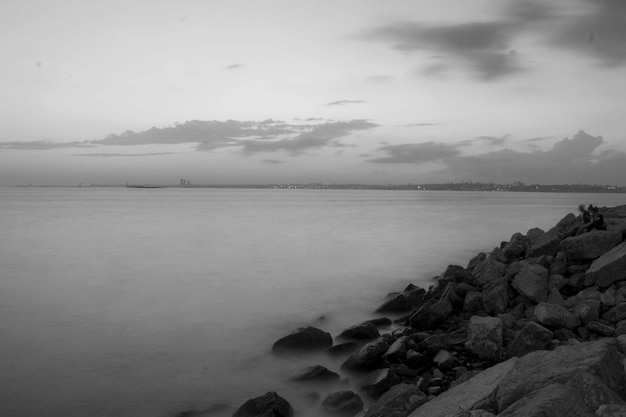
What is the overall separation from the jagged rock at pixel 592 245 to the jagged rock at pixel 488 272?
1.64 metres

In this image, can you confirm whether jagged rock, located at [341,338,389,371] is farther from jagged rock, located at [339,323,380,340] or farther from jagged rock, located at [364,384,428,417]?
jagged rock, located at [364,384,428,417]

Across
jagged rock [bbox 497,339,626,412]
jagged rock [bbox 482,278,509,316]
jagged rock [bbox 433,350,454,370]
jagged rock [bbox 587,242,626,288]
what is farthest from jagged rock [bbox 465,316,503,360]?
jagged rock [bbox 497,339,626,412]

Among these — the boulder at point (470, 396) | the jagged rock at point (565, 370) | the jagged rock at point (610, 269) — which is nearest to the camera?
the jagged rock at point (565, 370)

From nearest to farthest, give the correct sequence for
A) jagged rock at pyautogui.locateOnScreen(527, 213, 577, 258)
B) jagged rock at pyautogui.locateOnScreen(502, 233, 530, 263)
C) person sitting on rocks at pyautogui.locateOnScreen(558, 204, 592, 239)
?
jagged rock at pyautogui.locateOnScreen(527, 213, 577, 258) < person sitting on rocks at pyautogui.locateOnScreen(558, 204, 592, 239) < jagged rock at pyautogui.locateOnScreen(502, 233, 530, 263)

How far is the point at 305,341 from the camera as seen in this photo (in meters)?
11.2

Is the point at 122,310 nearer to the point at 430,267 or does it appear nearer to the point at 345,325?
the point at 345,325

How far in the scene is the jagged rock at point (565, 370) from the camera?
4574mm

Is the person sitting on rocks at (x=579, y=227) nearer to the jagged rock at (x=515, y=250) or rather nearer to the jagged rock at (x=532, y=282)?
the jagged rock at (x=515, y=250)

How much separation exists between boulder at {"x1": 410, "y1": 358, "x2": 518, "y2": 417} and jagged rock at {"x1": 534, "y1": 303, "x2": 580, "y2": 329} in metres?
3.25

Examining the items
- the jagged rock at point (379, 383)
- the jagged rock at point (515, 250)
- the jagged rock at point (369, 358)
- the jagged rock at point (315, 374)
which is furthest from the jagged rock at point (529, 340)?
the jagged rock at point (515, 250)

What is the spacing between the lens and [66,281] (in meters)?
20.5

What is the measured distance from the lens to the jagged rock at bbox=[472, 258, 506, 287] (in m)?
12.4

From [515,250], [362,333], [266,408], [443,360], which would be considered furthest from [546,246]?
[266,408]

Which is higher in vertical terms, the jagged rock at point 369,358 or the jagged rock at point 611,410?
the jagged rock at point 611,410
